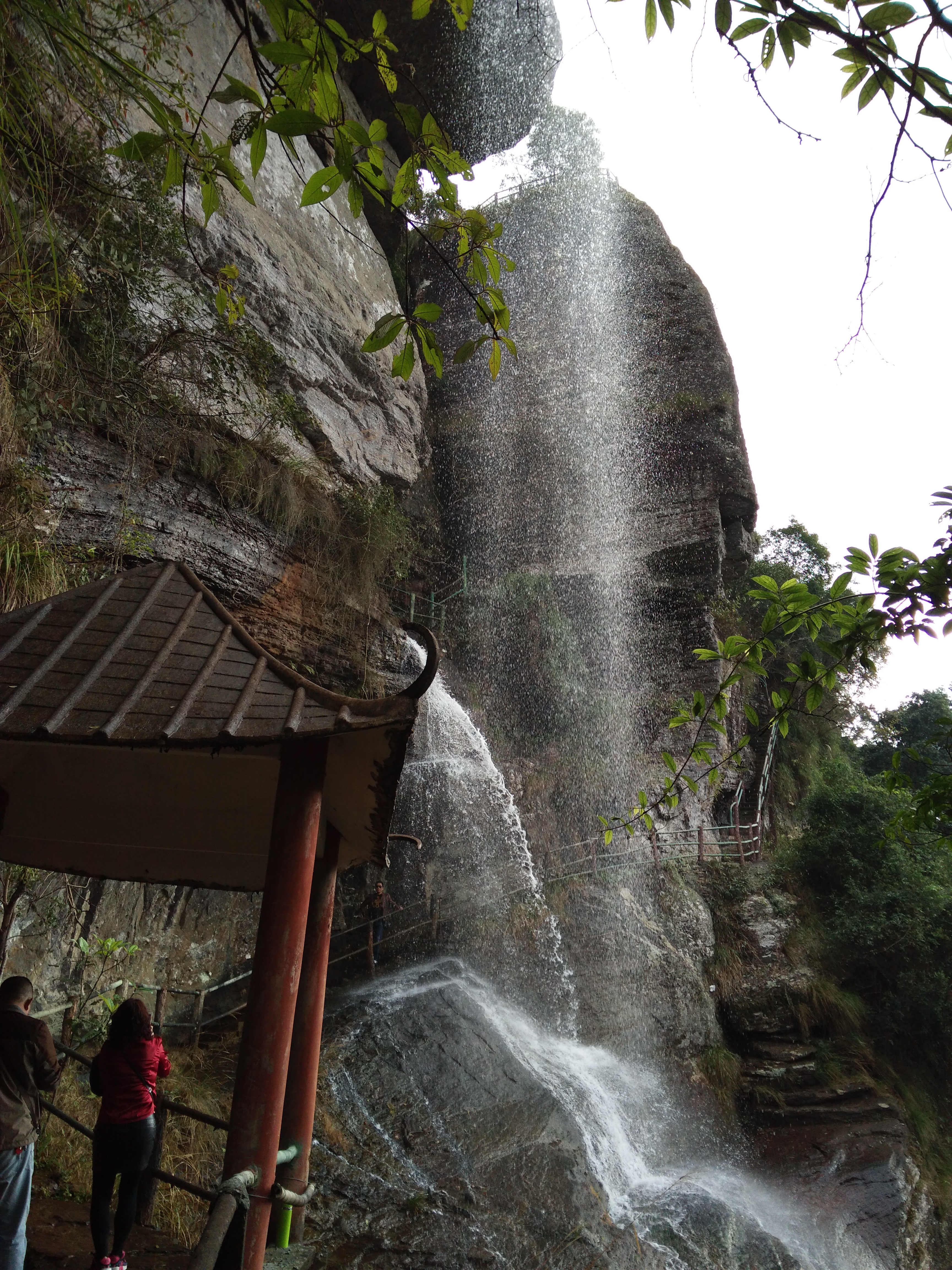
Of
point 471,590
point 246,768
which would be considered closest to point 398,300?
point 471,590

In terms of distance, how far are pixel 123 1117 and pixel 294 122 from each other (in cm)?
A: 384

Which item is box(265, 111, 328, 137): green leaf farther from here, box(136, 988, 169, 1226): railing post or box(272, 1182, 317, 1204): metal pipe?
box(136, 988, 169, 1226): railing post

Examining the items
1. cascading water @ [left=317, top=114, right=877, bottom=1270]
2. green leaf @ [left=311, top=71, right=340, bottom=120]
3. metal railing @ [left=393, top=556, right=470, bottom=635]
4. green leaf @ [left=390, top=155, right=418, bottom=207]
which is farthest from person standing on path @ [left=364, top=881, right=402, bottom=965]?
green leaf @ [left=311, top=71, right=340, bottom=120]

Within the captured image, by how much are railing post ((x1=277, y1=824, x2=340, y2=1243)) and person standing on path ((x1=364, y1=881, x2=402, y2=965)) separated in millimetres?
6340

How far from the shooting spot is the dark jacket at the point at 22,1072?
3.05 metres

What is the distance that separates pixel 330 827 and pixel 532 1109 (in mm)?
4901

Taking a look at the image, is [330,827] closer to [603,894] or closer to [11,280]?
[11,280]

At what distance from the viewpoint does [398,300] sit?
13648 millimetres

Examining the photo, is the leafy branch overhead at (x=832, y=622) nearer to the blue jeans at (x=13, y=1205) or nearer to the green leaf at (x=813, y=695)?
the green leaf at (x=813, y=695)

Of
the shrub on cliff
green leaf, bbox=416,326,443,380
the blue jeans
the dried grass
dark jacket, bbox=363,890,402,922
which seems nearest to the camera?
green leaf, bbox=416,326,443,380

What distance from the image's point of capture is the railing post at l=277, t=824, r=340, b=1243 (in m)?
3.22

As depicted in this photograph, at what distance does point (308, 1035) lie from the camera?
3.34 meters

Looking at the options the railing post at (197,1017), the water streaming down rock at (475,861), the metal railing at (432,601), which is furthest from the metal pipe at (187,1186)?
the metal railing at (432,601)

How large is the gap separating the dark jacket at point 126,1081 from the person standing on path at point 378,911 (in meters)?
6.19
